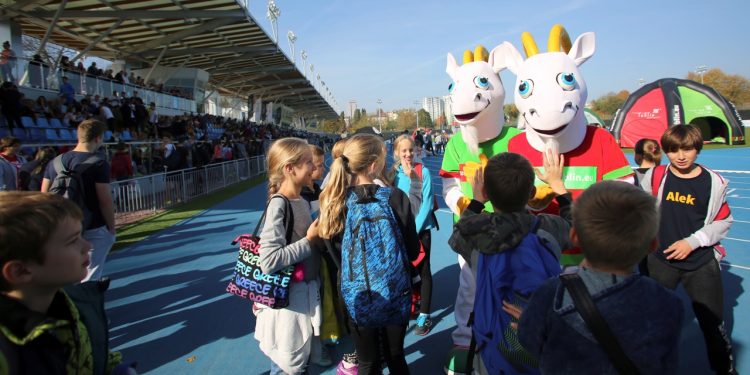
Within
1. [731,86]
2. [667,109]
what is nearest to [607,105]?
[731,86]

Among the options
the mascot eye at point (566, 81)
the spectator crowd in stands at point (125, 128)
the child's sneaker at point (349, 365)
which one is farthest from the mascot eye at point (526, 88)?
the spectator crowd in stands at point (125, 128)

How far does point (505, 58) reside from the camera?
3.63 m

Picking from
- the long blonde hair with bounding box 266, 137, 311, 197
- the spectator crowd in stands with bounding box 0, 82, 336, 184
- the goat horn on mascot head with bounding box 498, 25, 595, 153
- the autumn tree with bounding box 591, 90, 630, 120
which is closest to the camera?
the long blonde hair with bounding box 266, 137, 311, 197

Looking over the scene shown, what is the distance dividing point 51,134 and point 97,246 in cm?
1144

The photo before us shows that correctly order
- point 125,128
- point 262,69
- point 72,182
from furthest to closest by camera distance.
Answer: point 262,69 < point 125,128 < point 72,182

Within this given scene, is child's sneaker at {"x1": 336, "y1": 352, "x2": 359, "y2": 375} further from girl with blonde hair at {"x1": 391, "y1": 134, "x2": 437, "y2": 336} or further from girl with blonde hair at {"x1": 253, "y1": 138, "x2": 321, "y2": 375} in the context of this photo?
girl with blonde hair at {"x1": 391, "y1": 134, "x2": 437, "y2": 336}

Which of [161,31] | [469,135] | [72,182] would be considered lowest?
[72,182]

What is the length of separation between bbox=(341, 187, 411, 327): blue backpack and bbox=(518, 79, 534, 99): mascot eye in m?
1.37

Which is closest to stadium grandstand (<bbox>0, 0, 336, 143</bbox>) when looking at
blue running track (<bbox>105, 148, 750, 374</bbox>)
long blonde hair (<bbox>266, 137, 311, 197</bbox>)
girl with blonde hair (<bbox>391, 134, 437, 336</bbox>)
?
blue running track (<bbox>105, 148, 750, 374</bbox>)

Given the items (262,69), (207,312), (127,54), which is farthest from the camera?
(262,69)

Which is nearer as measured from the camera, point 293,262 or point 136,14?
point 293,262

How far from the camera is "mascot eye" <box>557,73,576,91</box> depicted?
308 centimetres

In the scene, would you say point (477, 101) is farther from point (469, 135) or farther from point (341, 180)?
point (341, 180)

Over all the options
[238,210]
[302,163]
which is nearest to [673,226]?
[302,163]
